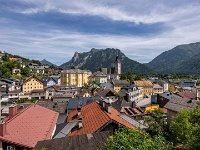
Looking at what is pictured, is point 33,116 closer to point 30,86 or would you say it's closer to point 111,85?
point 30,86

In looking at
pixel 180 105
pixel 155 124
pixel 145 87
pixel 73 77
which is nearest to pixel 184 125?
pixel 155 124

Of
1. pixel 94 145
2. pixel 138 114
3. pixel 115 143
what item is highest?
pixel 115 143

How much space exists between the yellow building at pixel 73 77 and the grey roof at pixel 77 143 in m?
129

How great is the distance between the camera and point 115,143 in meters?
18.3

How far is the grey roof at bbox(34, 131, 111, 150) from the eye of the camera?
25.2 metres

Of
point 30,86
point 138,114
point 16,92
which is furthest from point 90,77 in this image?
point 138,114

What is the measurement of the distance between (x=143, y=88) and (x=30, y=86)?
2247 inches

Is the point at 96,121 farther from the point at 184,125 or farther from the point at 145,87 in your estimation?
the point at 145,87

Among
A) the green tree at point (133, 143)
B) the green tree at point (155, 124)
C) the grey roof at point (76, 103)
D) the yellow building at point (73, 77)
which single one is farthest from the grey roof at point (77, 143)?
the yellow building at point (73, 77)

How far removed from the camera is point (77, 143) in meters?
25.9

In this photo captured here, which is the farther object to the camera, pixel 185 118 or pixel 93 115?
pixel 185 118

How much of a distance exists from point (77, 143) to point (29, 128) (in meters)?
7.81

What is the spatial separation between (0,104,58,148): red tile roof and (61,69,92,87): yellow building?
118m

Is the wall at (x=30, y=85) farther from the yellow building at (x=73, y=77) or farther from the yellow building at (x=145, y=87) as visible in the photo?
the yellow building at (x=145, y=87)
